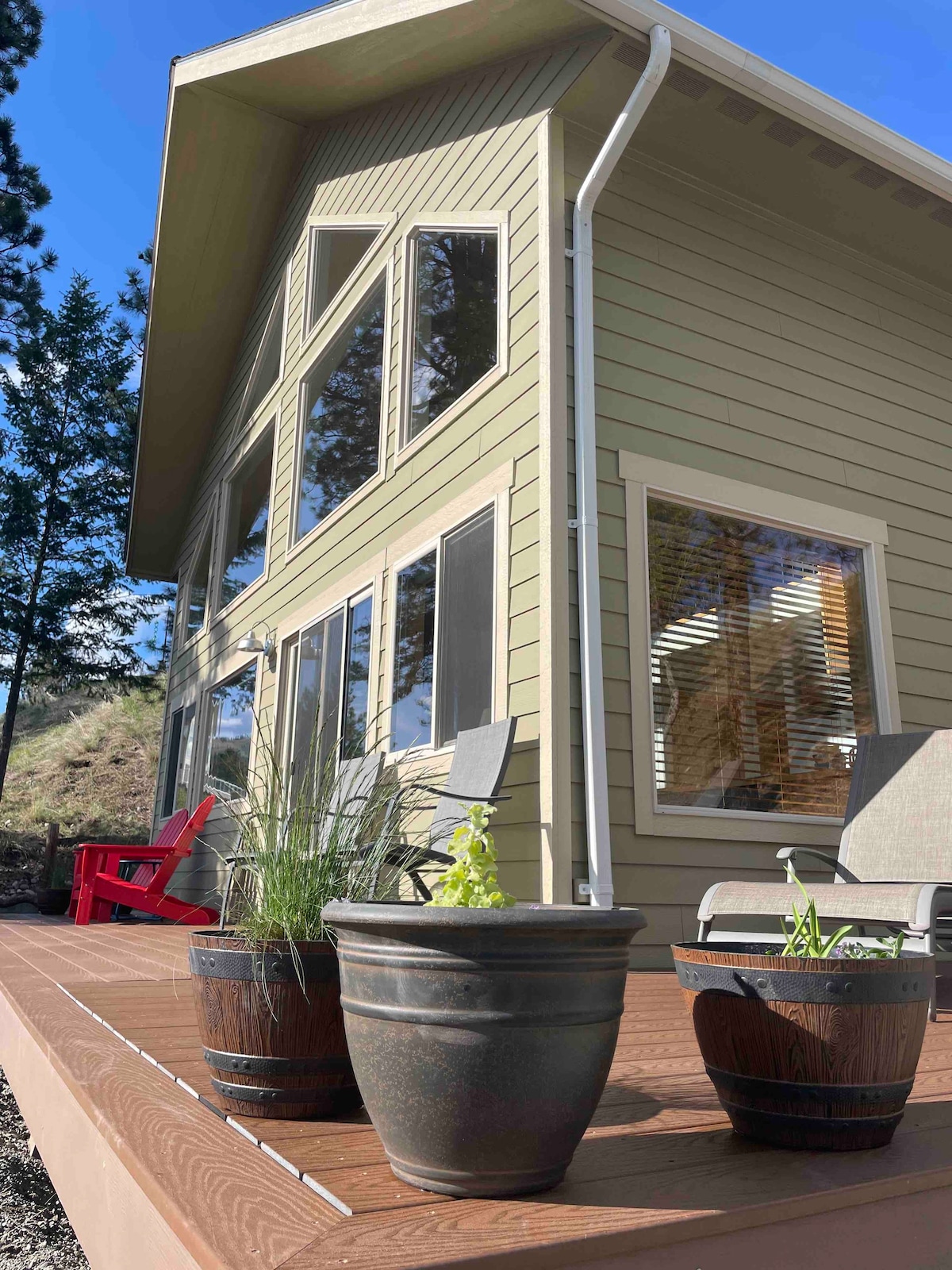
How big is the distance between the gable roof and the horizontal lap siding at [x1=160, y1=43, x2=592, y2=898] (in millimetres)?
193

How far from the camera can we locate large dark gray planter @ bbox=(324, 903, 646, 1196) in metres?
1.18

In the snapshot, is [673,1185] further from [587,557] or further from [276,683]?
[276,683]

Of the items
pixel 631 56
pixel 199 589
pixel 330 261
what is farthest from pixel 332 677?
pixel 199 589

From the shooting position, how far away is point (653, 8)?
12.6 feet

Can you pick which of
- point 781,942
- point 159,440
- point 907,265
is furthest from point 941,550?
point 159,440

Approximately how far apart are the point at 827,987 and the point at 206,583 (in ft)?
31.2

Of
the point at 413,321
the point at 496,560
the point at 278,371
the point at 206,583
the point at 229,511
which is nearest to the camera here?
the point at 496,560

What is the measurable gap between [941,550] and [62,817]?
15.0m

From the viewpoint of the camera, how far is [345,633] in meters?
5.95

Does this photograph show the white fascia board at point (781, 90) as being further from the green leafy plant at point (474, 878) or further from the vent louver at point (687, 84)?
the green leafy plant at point (474, 878)

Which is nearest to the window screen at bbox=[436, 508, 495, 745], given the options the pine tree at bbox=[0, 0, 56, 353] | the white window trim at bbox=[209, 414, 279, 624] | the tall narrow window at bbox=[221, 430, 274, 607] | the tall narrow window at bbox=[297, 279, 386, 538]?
the tall narrow window at bbox=[297, 279, 386, 538]

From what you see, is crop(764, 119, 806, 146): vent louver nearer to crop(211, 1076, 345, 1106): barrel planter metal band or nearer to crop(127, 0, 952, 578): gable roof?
crop(127, 0, 952, 578): gable roof

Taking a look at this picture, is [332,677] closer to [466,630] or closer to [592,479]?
[466,630]

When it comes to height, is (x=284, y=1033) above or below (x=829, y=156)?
below
